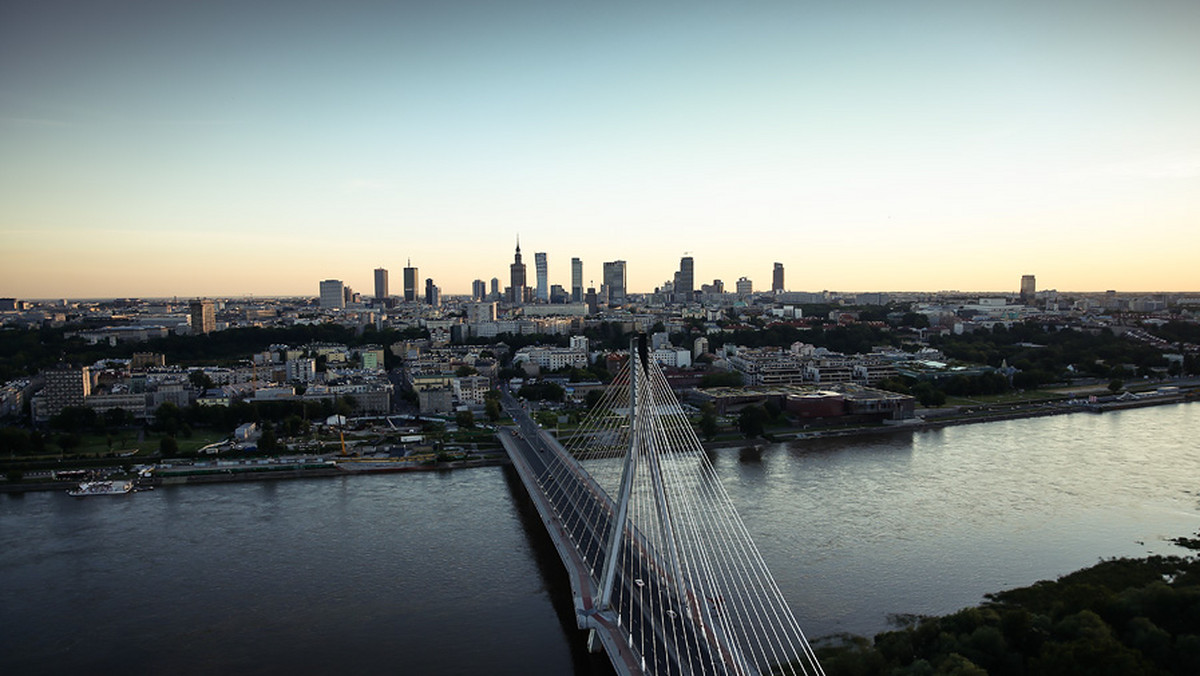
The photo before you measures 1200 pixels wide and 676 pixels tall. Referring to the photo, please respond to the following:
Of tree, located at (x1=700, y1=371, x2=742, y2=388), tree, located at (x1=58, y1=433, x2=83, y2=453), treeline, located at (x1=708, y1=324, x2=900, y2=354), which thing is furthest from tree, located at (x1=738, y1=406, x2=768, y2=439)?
treeline, located at (x1=708, y1=324, x2=900, y2=354)

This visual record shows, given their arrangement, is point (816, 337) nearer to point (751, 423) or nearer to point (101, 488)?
point (751, 423)

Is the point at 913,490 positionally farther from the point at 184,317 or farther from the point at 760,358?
the point at 184,317

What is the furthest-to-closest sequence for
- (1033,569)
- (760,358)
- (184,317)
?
(184,317)
(760,358)
(1033,569)

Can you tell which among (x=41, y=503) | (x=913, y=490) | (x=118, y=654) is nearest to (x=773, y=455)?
(x=913, y=490)

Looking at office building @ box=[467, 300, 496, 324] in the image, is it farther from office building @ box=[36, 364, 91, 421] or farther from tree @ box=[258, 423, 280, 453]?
tree @ box=[258, 423, 280, 453]

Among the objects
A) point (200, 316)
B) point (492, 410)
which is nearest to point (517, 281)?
point (200, 316)
